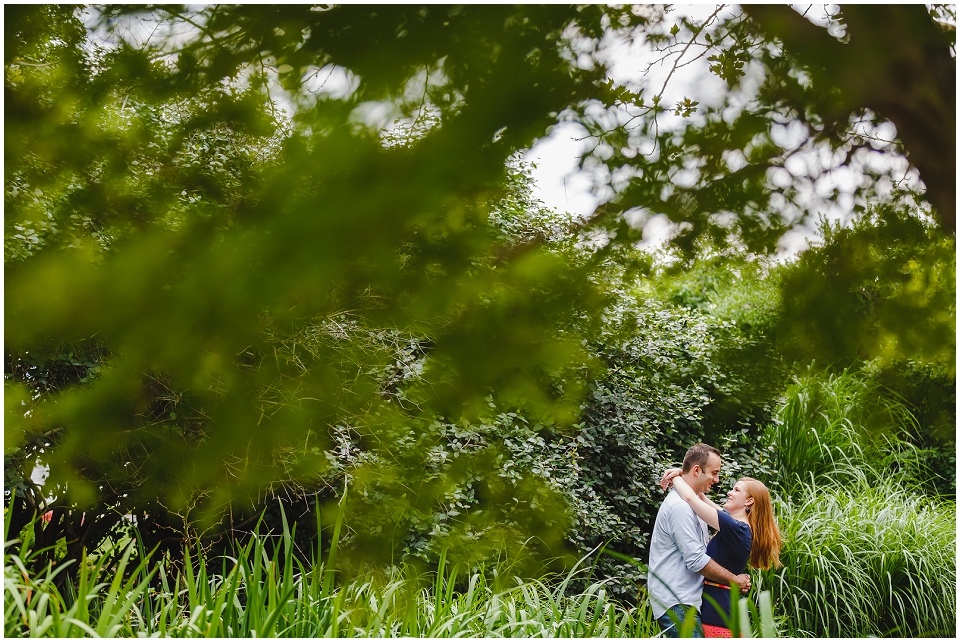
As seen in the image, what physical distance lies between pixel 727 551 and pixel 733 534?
7cm

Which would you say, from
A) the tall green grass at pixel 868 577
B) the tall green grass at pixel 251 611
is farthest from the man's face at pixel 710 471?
the tall green grass at pixel 868 577

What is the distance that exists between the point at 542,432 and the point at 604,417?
1.41 ft

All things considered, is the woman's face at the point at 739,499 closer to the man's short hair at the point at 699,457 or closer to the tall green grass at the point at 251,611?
the man's short hair at the point at 699,457

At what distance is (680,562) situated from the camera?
2469 millimetres

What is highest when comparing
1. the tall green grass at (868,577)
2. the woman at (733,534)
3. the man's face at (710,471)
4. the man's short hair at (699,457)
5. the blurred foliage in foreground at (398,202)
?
the blurred foliage in foreground at (398,202)

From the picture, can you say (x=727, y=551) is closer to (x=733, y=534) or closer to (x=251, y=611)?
(x=733, y=534)

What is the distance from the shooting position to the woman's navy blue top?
97.4 inches

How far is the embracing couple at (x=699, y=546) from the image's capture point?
7.80 ft

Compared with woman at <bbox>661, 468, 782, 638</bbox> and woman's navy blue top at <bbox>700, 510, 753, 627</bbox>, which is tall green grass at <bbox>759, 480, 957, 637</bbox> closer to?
woman at <bbox>661, 468, 782, 638</bbox>

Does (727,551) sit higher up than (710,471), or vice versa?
(710,471)

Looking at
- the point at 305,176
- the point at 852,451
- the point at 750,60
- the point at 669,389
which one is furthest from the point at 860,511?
the point at 305,176

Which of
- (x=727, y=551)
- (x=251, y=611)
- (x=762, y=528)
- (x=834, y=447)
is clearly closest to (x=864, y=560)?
(x=762, y=528)

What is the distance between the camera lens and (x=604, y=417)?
12.8ft

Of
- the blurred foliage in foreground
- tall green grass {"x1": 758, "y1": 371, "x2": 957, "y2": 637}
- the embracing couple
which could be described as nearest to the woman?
the embracing couple
